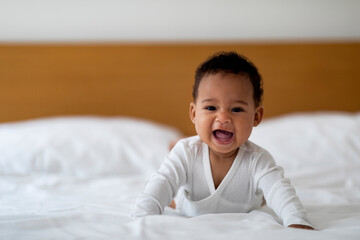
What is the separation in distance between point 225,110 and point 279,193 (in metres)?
0.24

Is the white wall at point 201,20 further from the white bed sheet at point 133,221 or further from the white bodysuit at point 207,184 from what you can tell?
the white bodysuit at point 207,184

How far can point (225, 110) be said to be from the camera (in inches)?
32.6

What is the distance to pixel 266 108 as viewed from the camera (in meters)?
2.13

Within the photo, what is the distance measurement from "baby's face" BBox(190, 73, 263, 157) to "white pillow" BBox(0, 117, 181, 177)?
0.68m

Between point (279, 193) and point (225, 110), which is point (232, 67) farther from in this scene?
point (279, 193)

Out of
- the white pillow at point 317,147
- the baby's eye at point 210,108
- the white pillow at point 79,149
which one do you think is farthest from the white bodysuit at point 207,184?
the white pillow at point 79,149

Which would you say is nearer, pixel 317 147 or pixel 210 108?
pixel 210 108

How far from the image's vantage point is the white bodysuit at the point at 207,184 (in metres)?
0.84

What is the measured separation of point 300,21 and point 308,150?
104 centimetres

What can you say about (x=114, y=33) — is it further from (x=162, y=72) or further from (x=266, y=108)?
(x=266, y=108)

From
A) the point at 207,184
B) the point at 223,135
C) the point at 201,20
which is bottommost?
the point at 207,184

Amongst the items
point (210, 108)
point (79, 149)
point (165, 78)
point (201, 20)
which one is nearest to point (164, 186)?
point (210, 108)

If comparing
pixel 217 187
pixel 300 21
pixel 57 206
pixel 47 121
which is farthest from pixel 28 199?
pixel 300 21

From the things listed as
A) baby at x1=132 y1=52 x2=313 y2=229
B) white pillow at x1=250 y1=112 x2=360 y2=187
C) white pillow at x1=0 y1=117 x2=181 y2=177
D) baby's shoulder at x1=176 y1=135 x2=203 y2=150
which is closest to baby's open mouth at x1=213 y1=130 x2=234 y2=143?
baby at x1=132 y1=52 x2=313 y2=229
